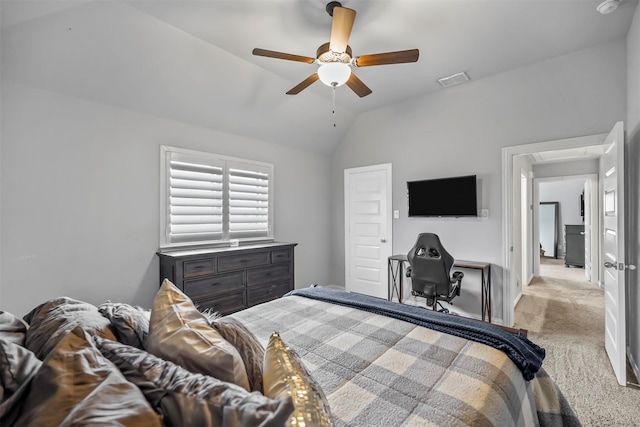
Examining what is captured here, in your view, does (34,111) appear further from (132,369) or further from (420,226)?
(420,226)

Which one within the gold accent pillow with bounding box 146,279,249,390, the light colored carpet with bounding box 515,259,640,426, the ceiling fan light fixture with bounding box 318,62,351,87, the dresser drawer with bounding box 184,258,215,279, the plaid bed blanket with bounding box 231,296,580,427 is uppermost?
the ceiling fan light fixture with bounding box 318,62,351,87

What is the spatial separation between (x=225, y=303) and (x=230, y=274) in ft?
1.05

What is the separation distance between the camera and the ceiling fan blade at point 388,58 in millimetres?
2174

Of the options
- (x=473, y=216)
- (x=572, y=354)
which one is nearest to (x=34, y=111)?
(x=473, y=216)

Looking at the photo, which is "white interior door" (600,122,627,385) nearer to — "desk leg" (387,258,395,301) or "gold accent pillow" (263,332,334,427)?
"desk leg" (387,258,395,301)

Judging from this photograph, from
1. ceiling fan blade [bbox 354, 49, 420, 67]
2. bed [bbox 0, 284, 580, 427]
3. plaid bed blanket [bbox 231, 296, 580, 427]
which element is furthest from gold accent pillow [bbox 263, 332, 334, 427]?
ceiling fan blade [bbox 354, 49, 420, 67]

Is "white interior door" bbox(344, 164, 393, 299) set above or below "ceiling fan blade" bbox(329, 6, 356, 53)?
below

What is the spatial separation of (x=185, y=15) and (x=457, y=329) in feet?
9.99

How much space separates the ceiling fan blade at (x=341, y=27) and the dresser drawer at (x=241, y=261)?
2359mm

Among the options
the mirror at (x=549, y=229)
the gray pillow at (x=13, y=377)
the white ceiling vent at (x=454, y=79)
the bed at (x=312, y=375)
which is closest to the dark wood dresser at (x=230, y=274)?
the bed at (x=312, y=375)

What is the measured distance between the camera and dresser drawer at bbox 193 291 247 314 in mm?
3076

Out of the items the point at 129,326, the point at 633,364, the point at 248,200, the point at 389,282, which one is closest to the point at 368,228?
the point at 389,282

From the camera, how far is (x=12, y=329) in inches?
40.5

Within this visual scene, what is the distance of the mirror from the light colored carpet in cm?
373
